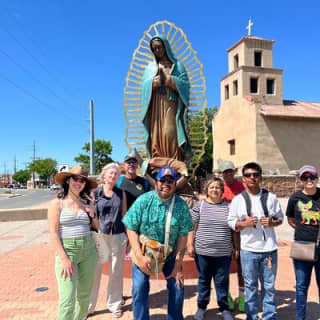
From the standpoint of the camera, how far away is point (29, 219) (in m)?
12.9

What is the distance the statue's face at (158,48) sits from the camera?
5.20 m

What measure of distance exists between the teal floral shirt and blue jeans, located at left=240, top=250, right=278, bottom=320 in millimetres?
829

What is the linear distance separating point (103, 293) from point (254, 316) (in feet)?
7.30

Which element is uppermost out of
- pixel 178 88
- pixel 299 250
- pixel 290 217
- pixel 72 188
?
pixel 178 88

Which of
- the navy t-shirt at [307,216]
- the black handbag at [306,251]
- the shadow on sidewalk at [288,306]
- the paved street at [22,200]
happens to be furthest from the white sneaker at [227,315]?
the paved street at [22,200]

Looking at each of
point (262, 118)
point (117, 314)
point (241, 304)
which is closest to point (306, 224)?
point (241, 304)

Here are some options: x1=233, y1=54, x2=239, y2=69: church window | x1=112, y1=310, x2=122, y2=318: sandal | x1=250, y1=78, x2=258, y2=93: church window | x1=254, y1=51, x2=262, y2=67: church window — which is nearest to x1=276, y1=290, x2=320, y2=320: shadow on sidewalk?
x1=112, y1=310, x2=122, y2=318: sandal

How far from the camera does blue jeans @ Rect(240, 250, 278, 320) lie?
3084 mm

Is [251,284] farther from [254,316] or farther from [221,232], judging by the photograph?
[221,232]

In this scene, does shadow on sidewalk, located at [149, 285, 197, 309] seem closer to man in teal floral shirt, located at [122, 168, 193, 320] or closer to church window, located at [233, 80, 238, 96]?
man in teal floral shirt, located at [122, 168, 193, 320]

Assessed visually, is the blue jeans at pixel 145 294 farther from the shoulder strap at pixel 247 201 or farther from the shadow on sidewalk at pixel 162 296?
the shadow on sidewalk at pixel 162 296

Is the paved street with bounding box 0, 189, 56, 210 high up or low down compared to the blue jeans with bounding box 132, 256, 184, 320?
down

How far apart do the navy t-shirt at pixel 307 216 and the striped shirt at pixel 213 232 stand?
749 millimetres

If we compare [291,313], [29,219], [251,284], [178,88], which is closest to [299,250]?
[251,284]
